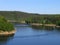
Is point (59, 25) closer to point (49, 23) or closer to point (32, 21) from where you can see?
point (49, 23)

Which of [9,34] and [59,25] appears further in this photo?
[59,25]

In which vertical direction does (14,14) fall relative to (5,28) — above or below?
below

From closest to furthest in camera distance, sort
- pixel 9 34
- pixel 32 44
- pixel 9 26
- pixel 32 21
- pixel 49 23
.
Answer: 1. pixel 32 44
2. pixel 9 34
3. pixel 9 26
4. pixel 49 23
5. pixel 32 21

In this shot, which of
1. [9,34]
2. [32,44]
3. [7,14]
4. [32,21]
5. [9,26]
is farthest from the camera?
[7,14]

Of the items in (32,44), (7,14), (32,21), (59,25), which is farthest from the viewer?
(7,14)

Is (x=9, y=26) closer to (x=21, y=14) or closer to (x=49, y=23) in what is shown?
(x=49, y=23)

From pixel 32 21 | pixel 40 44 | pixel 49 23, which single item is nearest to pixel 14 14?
pixel 32 21

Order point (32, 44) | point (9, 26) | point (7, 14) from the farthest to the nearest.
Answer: point (7, 14)
point (9, 26)
point (32, 44)

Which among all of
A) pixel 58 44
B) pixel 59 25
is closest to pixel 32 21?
pixel 59 25

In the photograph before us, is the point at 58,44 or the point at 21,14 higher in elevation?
the point at 58,44
